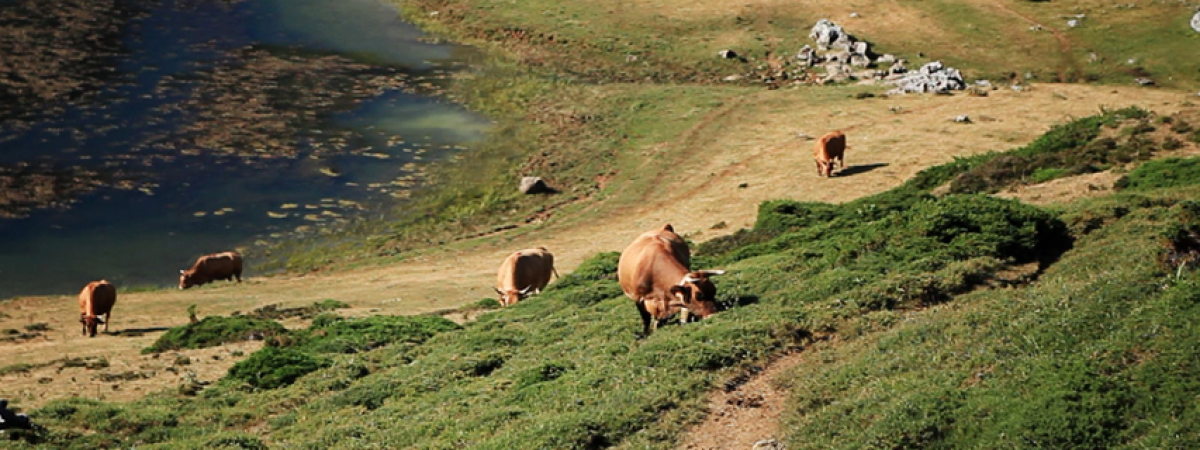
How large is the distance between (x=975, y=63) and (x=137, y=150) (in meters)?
44.3

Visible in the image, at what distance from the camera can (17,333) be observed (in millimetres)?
32969

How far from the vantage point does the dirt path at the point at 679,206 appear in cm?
3045

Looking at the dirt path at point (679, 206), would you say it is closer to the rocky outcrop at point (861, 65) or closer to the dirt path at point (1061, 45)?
the rocky outcrop at point (861, 65)

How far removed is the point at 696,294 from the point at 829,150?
2775 cm

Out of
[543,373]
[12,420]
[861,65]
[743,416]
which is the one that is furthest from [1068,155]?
[12,420]

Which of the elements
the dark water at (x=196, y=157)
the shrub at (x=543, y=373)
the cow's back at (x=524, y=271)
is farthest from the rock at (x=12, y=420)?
the dark water at (x=196, y=157)

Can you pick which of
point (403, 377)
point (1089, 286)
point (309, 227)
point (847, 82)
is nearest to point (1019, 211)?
point (1089, 286)

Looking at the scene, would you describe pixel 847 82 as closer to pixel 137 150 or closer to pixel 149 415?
pixel 137 150

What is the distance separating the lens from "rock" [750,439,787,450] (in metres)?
15.2

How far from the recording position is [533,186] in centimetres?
5106

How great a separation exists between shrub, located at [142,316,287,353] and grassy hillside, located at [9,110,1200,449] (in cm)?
116

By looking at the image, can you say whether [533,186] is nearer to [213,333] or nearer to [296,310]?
[296,310]

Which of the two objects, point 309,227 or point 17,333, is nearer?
point 17,333

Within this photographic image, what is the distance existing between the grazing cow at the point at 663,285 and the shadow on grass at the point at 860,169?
2694 cm
